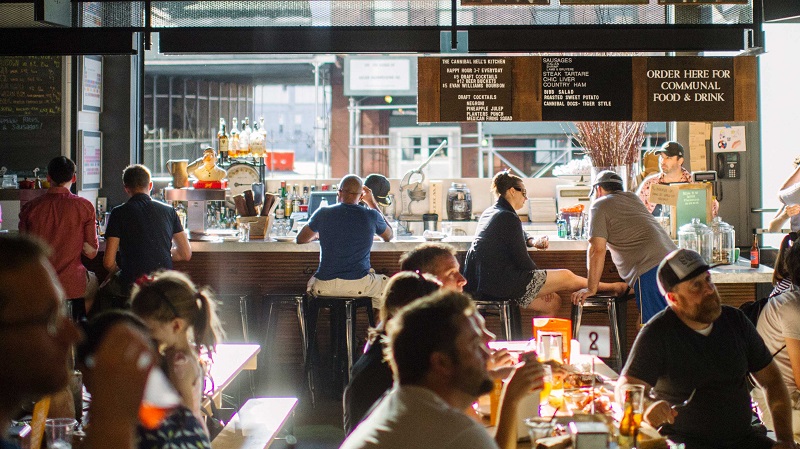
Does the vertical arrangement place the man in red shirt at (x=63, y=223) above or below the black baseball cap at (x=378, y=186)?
below

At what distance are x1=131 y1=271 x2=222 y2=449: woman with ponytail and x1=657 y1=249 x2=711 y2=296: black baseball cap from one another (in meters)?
1.73

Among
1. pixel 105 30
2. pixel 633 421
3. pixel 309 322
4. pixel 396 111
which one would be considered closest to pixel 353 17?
pixel 105 30

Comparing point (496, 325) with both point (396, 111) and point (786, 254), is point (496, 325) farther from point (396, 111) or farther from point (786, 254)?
point (396, 111)

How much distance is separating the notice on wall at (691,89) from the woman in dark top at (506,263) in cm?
107

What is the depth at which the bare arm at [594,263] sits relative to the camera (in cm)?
559

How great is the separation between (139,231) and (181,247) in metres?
0.34

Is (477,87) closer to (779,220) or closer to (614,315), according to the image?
(614,315)

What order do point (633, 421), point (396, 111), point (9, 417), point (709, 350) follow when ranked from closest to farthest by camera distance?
point (9, 417)
point (633, 421)
point (709, 350)
point (396, 111)

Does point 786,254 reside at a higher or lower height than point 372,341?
higher

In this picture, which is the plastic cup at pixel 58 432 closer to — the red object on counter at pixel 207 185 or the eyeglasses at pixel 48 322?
the eyeglasses at pixel 48 322

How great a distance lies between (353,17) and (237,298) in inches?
85.0

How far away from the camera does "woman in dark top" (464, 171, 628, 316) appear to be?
5.63m

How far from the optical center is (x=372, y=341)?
2.83m

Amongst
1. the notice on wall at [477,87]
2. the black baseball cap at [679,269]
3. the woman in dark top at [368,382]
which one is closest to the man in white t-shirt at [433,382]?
the woman in dark top at [368,382]
